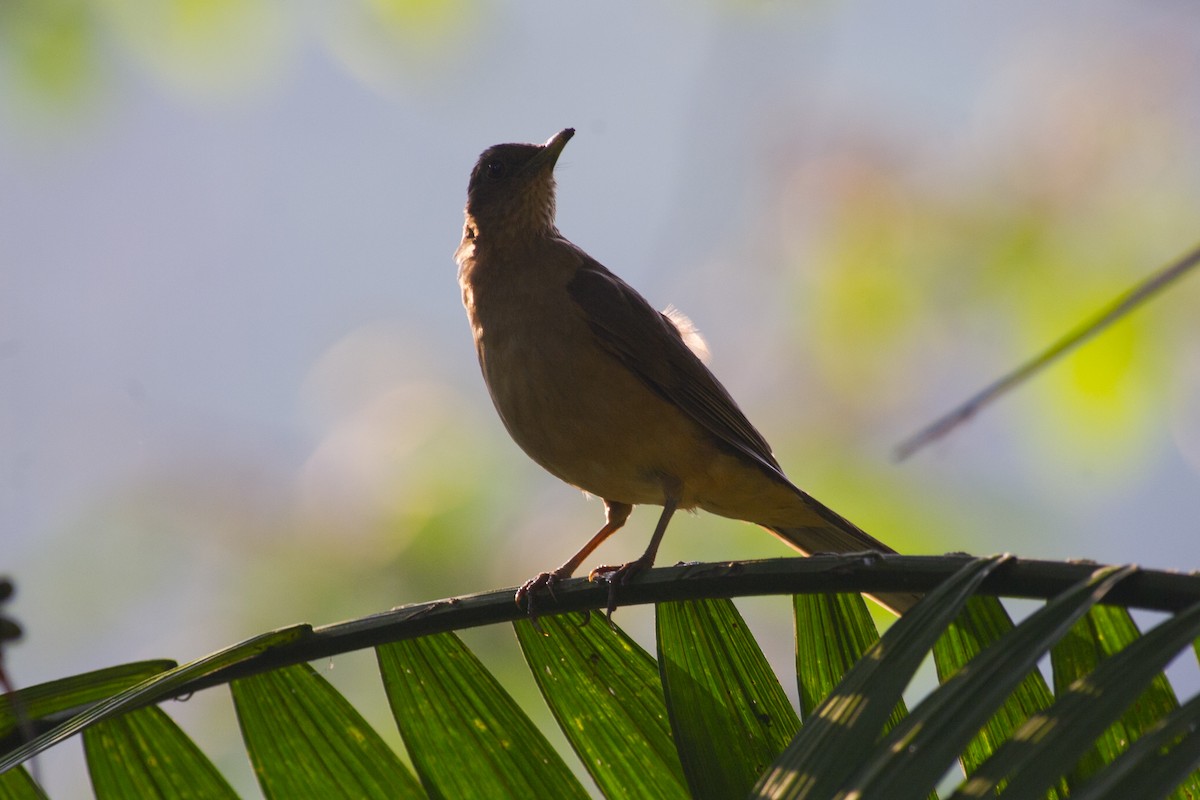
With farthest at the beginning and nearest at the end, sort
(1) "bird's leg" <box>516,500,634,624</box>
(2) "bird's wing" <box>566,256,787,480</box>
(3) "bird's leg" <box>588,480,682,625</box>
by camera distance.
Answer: (2) "bird's wing" <box>566,256,787,480</box>
(1) "bird's leg" <box>516,500,634,624</box>
(3) "bird's leg" <box>588,480,682,625</box>

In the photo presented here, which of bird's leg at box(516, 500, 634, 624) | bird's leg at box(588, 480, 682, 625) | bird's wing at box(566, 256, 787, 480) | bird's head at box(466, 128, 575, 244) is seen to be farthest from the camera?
bird's head at box(466, 128, 575, 244)

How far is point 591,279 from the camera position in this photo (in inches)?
180

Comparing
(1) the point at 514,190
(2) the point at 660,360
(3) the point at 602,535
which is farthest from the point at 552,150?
(3) the point at 602,535

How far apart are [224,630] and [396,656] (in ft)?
14.0

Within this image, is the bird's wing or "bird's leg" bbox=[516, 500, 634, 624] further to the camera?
the bird's wing

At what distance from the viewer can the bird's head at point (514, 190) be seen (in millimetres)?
4867

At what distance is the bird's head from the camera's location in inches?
192

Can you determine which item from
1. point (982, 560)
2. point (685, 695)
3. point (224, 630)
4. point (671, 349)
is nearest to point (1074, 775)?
point (982, 560)

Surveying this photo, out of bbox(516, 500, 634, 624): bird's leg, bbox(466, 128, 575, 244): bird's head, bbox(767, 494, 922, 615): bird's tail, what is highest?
bbox(466, 128, 575, 244): bird's head

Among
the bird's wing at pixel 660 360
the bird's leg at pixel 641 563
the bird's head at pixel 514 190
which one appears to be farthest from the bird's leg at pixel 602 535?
the bird's head at pixel 514 190

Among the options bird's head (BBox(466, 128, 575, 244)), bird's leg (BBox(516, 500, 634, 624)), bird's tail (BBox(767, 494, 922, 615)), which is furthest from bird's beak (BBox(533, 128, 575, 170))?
bird's tail (BBox(767, 494, 922, 615))

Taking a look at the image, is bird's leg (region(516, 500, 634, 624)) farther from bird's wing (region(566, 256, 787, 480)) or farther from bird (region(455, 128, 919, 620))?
bird's wing (region(566, 256, 787, 480))

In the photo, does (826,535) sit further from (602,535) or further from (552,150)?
(552,150)

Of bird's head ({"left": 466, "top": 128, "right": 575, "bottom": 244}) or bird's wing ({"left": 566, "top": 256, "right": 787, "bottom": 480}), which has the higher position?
bird's head ({"left": 466, "top": 128, "right": 575, "bottom": 244})
